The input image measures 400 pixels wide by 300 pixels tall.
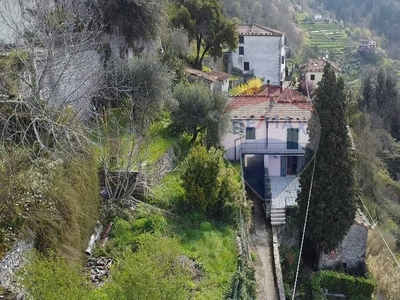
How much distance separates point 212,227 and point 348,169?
575cm

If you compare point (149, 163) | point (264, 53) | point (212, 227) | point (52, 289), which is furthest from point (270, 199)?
point (264, 53)

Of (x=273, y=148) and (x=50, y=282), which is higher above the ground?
(x=50, y=282)

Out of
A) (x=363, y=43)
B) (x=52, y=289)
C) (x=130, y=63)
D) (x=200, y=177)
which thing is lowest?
(x=363, y=43)

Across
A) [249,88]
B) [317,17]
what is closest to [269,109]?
[249,88]

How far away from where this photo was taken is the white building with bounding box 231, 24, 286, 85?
36906 mm

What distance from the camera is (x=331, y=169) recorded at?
16625mm

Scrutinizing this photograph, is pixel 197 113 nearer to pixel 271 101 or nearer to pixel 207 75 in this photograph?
pixel 271 101

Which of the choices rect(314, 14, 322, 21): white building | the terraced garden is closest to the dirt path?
the terraced garden

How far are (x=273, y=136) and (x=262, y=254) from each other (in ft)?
20.5

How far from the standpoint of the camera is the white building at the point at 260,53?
3691 centimetres

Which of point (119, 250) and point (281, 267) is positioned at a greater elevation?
point (119, 250)

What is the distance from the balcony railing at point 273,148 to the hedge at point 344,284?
5825mm

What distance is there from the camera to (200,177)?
48.3 feet

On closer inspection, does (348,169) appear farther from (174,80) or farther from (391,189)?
(391,189)
